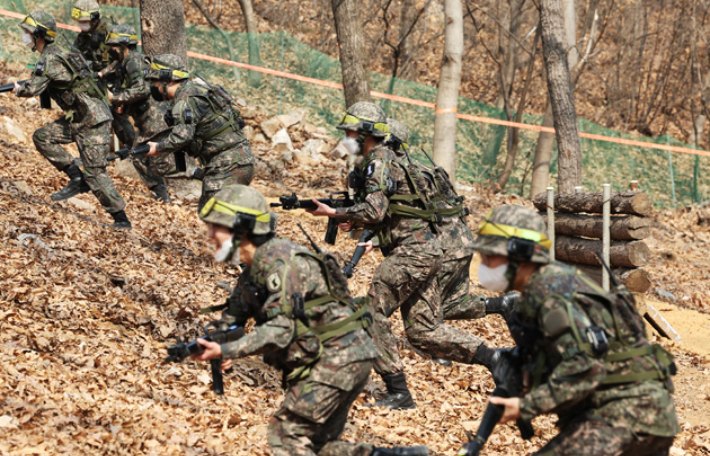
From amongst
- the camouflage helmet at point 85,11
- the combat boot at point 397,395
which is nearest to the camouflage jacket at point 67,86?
the camouflage helmet at point 85,11

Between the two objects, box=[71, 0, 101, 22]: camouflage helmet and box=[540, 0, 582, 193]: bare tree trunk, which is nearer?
box=[71, 0, 101, 22]: camouflage helmet

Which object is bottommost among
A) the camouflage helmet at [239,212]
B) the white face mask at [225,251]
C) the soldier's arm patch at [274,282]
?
the soldier's arm patch at [274,282]

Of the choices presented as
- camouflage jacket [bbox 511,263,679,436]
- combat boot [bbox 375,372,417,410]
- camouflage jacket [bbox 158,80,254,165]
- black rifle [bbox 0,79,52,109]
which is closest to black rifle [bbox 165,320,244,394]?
camouflage jacket [bbox 511,263,679,436]

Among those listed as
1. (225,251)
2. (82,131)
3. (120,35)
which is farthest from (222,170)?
(225,251)

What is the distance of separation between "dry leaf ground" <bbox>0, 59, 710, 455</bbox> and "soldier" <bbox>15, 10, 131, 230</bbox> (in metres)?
0.48

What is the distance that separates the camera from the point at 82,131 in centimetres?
904

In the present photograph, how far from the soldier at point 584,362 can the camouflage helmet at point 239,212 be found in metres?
1.17

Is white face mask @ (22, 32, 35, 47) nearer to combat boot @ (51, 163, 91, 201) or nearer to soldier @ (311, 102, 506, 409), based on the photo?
combat boot @ (51, 163, 91, 201)

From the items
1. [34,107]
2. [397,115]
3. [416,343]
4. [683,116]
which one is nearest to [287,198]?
[416,343]

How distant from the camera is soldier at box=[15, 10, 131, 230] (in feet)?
28.5

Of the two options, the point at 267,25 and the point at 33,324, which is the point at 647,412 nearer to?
the point at 33,324

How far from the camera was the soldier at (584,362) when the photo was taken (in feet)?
11.5

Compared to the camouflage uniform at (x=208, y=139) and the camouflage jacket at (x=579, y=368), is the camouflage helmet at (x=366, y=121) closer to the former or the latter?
the camouflage uniform at (x=208, y=139)

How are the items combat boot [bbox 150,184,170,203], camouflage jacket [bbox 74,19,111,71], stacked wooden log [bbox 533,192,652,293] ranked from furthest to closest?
1. combat boot [bbox 150,184,170,203]
2. camouflage jacket [bbox 74,19,111,71]
3. stacked wooden log [bbox 533,192,652,293]
